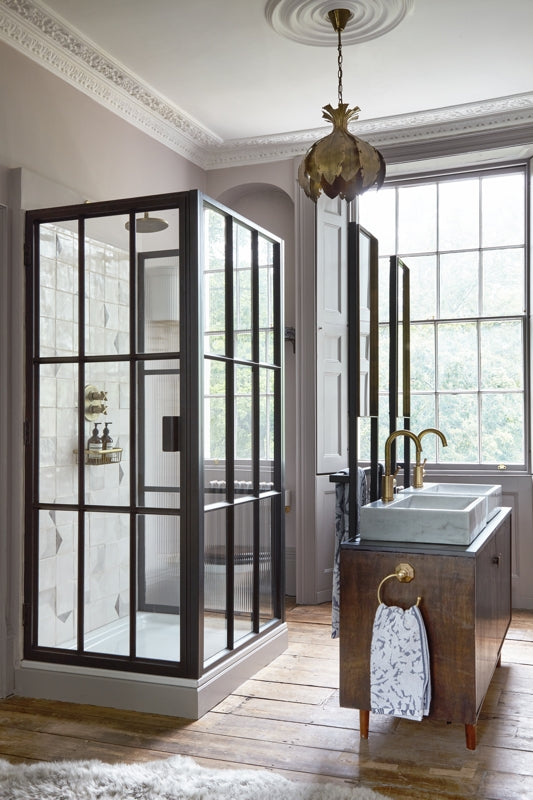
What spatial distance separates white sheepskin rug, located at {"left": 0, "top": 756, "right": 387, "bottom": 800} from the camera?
8.05ft

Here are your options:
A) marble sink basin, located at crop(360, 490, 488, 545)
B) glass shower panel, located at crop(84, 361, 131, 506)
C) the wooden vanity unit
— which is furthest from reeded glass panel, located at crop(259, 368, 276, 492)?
the wooden vanity unit

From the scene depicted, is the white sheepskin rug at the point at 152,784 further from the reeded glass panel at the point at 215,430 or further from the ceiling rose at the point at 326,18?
the ceiling rose at the point at 326,18

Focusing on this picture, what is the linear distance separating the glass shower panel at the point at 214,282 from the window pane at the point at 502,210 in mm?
2300

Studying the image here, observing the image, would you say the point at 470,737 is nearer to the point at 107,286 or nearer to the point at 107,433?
the point at 107,433

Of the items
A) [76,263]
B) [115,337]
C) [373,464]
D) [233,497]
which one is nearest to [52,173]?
[76,263]

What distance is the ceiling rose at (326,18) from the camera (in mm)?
3379

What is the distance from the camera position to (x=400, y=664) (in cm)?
274

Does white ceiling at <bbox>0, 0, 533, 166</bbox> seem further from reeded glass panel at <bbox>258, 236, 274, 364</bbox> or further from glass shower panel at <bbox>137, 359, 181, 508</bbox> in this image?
glass shower panel at <bbox>137, 359, 181, 508</bbox>

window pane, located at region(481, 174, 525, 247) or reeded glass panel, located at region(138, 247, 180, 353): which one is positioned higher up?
window pane, located at region(481, 174, 525, 247)

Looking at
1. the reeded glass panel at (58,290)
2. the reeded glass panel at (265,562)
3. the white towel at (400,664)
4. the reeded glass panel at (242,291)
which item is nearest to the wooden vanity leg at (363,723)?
the white towel at (400,664)

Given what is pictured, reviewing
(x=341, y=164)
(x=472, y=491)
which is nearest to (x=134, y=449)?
(x=341, y=164)

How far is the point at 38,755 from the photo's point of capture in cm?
278

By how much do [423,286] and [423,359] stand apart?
493 millimetres

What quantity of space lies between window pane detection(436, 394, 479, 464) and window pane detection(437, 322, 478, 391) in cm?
9
